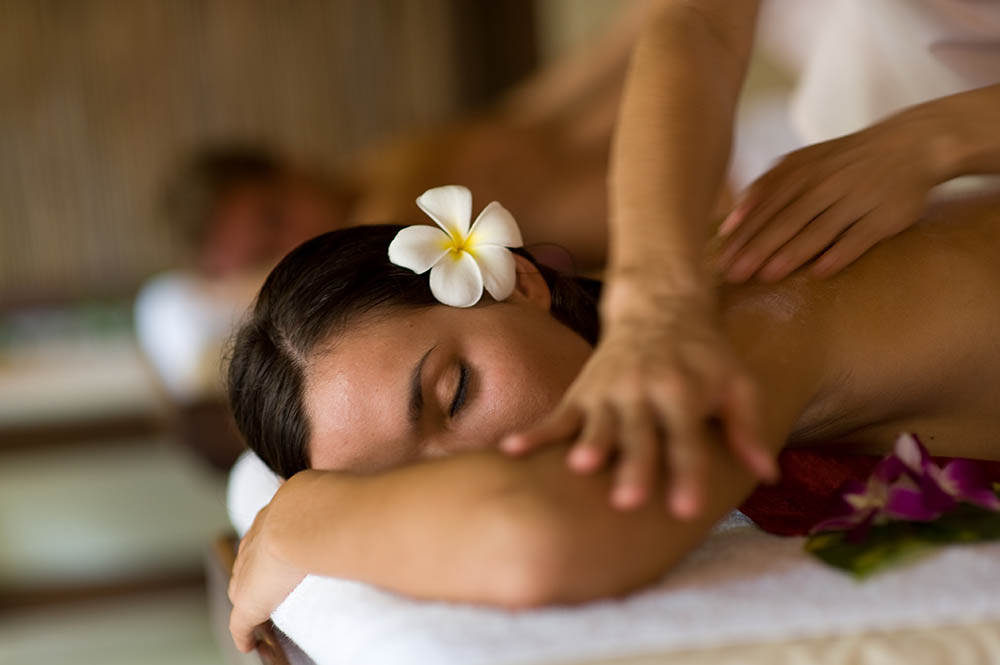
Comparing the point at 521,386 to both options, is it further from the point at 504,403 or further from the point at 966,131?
the point at 966,131

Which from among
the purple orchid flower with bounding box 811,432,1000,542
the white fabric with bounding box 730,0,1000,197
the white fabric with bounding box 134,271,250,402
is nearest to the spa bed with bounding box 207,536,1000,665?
the purple orchid flower with bounding box 811,432,1000,542

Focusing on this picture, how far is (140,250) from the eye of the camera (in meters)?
3.96

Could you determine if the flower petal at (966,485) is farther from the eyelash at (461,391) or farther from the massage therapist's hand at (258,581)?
the massage therapist's hand at (258,581)

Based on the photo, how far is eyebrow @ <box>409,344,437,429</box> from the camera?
95 cm

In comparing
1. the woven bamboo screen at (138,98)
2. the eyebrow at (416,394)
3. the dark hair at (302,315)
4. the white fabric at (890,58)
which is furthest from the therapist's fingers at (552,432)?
the woven bamboo screen at (138,98)

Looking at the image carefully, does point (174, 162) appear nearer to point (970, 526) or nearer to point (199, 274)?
point (199, 274)

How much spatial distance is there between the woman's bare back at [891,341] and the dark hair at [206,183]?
2.61 metres

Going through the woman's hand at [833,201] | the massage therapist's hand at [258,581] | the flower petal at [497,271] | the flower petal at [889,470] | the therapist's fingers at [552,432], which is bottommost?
the flower petal at [889,470]

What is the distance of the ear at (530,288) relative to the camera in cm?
110

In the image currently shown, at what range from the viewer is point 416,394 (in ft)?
3.11

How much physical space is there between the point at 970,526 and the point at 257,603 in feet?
2.08

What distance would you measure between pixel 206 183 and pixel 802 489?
276cm

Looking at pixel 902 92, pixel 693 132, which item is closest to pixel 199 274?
pixel 902 92

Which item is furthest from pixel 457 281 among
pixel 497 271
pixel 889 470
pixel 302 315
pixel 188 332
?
pixel 188 332
